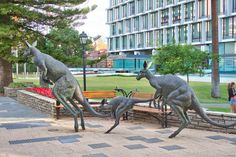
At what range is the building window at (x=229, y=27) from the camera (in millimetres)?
55250

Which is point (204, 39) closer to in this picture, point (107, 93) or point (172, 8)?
point (172, 8)

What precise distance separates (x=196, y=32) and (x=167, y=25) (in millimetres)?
7831

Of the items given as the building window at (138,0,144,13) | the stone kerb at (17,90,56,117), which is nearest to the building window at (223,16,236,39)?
the building window at (138,0,144,13)

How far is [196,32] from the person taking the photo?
204ft

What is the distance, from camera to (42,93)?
16438mm

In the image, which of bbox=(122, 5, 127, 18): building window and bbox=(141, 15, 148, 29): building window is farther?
bbox=(122, 5, 127, 18): building window

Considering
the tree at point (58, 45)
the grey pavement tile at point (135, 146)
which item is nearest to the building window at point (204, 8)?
the tree at point (58, 45)

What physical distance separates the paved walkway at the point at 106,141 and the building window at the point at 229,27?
156 feet

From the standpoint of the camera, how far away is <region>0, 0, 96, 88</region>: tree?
22.2m

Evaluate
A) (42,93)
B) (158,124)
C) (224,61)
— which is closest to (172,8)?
(224,61)

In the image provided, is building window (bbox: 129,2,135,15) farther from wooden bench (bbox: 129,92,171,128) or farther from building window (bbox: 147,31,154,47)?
wooden bench (bbox: 129,92,171,128)

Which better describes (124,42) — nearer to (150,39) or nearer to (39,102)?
(150,39)

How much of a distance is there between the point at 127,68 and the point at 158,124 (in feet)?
205

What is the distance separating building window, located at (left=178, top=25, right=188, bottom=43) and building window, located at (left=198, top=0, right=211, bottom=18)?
176 inches
